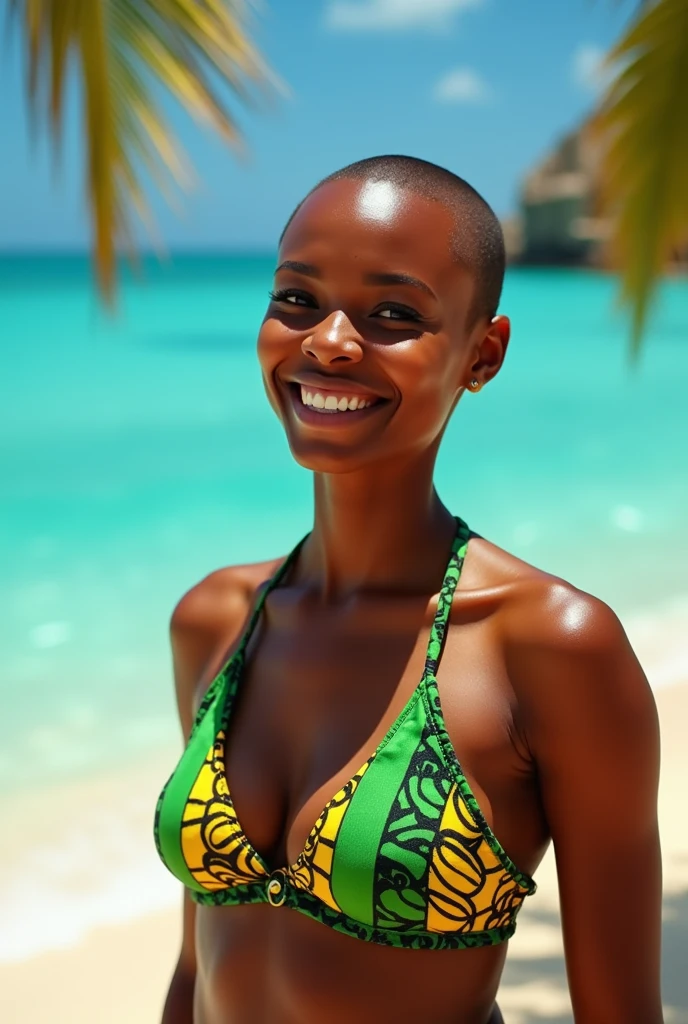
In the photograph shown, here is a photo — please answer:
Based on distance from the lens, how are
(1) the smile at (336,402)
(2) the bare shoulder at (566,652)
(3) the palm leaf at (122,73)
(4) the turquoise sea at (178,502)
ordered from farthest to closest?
1. (4) the turquoise sea at (178,502)
2. (3) the palm leaf at (122,73)
3. (1) the smile at (336,402)
4. (2) the bare shoulder at (566,652)

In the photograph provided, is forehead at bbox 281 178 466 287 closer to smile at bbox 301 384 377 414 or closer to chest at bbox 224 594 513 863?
smile at bbox 301 384 377 414

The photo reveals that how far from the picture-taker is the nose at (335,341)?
1.80 m

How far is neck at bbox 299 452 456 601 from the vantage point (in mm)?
1993

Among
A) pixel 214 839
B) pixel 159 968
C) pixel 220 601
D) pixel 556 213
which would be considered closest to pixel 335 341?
pixel 220 601

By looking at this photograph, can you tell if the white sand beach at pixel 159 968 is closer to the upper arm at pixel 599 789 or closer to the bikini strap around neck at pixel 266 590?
the upper arm at pixel 599 789

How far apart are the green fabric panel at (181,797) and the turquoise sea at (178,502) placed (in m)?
1.53

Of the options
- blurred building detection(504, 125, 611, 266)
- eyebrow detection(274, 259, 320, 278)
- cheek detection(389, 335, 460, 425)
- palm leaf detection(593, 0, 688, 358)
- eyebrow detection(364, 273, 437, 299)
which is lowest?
cheek detection(389, 335, 460, 425)

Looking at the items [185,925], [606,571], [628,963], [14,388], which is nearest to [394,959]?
[628,963]

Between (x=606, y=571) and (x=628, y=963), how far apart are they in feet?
27.1

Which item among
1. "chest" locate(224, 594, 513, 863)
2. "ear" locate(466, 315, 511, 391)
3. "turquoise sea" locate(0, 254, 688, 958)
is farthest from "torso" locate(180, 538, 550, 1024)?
"turquoise sea" locate(0, 254, 688, 958)

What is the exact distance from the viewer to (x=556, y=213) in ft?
206

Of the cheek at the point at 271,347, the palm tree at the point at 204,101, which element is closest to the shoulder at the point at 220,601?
the cheek at the point at 271,347

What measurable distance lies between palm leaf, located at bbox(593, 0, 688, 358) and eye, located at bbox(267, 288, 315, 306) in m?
1.91

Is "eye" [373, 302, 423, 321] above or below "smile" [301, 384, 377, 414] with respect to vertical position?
above
